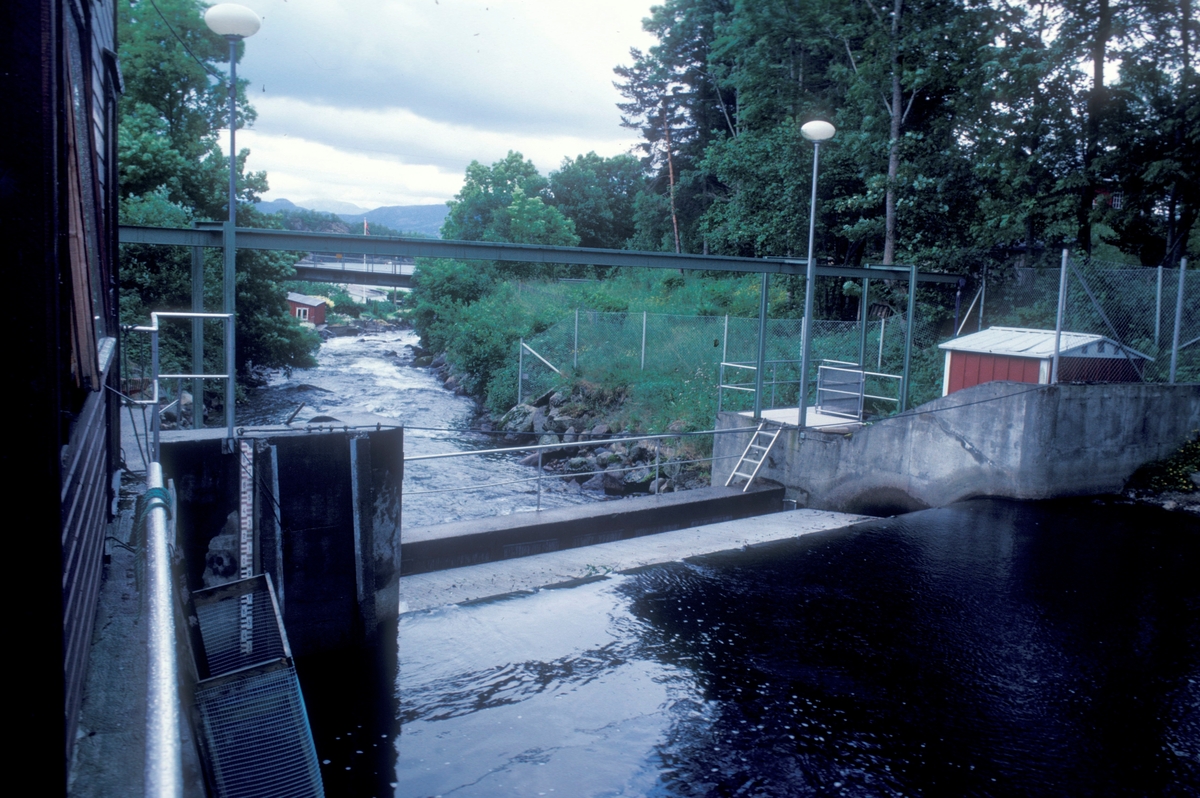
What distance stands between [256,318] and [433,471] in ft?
32.4

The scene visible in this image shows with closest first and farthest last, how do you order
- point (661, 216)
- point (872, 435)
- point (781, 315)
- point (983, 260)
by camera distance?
point (872, 435)
point (983, 260)
point (781, 315)
point (661, 216)

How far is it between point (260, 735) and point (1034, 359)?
488 inches

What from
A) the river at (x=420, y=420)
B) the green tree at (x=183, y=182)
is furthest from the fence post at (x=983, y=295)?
the green tree at (x=183, y=182)

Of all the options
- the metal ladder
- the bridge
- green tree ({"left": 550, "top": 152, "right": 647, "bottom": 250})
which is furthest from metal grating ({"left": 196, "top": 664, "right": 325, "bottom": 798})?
green tree ({"left": 550, "top": 152, "right": 647, "bottom": 250})

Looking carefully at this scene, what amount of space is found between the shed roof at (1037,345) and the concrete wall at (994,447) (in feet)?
2.05

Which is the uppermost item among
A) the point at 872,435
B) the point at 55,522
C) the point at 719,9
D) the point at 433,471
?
the point at 719,9

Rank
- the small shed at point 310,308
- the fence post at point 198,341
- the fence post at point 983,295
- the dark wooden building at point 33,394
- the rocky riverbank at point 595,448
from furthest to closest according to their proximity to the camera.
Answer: the small shed at point 310,308, the rocky riverbank at point 595,448, the fence post at point 983,295, the fence post at point 198,341, the dark wooden building at point 33,394

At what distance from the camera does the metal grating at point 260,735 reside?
14.6ft

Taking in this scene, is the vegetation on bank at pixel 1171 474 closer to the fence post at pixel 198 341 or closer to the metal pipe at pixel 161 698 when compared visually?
the fence post at pixel 198 341

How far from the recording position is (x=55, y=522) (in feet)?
5.84

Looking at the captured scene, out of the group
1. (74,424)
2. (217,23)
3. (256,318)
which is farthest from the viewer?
(256,318)

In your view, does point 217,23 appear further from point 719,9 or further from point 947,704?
point 719,9

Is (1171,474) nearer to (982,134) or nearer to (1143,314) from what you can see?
(1143,314)

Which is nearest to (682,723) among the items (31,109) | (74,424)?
(74,424)
